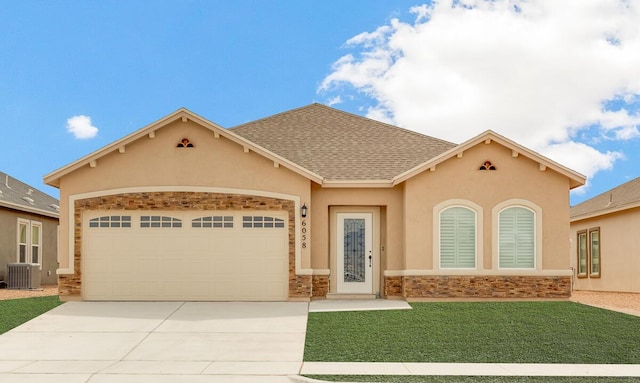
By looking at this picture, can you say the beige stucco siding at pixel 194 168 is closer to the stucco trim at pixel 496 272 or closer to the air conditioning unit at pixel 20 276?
the stucco trim at pixel 496 272

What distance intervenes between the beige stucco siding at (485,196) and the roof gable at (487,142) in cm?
21

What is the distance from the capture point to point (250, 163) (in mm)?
18234

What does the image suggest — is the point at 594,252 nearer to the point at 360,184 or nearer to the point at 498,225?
the point at 498,225

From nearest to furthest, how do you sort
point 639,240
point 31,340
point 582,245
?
point 31,340, point 639,240, point 582,245

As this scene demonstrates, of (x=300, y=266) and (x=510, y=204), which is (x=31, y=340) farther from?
(x=510, y=204)

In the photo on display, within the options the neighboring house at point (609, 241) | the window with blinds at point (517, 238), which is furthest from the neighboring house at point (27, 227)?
the neighboring house at point (609, 241)

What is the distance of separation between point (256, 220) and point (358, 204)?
9.59 feet

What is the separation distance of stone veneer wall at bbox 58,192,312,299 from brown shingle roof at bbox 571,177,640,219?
12000 millimetres

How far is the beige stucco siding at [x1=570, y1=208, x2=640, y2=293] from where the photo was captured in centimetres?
2333

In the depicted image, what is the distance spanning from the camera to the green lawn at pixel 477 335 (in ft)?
39.9

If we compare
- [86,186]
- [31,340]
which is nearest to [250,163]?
[86,186]

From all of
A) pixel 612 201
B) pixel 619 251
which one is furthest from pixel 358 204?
pixel 612 201

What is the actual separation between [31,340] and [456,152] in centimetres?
1123

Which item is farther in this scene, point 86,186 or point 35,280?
point 35,280
